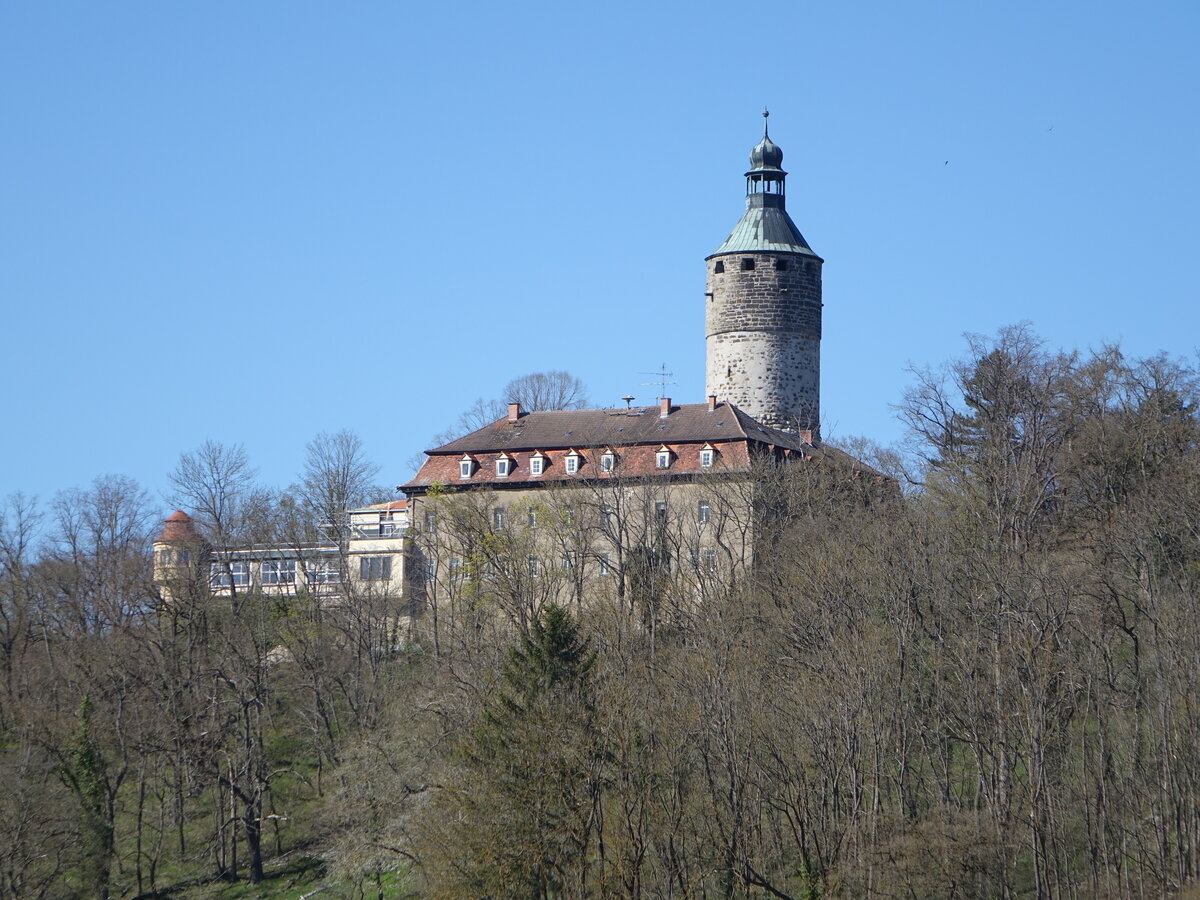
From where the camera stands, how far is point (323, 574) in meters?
65.0

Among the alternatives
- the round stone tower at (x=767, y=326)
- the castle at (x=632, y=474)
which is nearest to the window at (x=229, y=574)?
the castle at (x=632, y=474)

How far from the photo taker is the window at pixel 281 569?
2557 inches

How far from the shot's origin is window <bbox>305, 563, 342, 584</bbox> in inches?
2444

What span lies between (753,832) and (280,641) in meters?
23.4

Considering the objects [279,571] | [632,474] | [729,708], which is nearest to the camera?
[729,708]

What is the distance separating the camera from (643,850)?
36750mm

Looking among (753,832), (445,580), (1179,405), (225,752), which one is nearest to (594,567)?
(445,580)

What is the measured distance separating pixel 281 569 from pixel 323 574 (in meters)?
2.38

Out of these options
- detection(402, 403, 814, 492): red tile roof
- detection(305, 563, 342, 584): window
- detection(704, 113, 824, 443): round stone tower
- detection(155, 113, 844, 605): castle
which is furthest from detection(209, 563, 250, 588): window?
detection(704, 113, 824, 443): round stone tower

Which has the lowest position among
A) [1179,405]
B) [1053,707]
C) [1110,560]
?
[1053,707]

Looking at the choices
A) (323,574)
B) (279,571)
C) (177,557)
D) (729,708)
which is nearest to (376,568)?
(323,574)

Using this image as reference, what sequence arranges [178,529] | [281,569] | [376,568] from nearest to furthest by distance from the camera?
[376,568], [281,569], [178,529]

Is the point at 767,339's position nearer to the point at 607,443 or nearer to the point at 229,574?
the point at 607,443

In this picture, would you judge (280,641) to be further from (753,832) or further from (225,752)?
(753,832)
